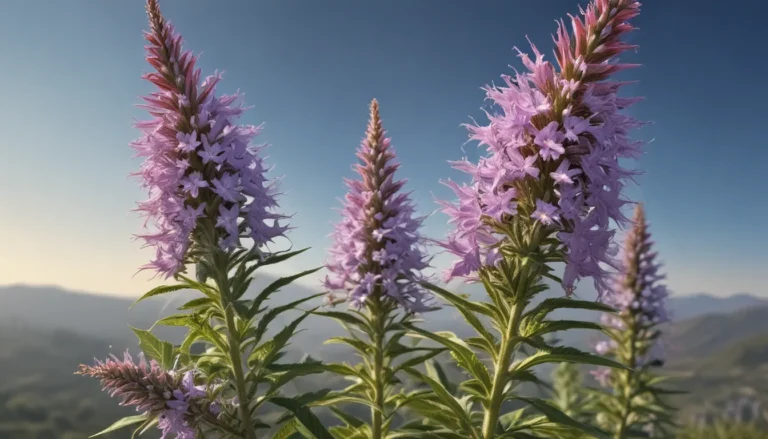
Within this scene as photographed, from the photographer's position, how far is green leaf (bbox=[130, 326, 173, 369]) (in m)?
3.69

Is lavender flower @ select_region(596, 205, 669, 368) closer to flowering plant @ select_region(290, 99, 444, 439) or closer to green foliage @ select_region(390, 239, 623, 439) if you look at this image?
flowering plant @ select_region(290, 99, 444, 439)

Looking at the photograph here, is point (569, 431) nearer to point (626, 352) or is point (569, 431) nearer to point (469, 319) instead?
point (469, 319)

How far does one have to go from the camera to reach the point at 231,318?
363 cm

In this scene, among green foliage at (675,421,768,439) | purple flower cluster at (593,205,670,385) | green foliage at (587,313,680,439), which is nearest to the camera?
green foliage at (587,313,680,439)

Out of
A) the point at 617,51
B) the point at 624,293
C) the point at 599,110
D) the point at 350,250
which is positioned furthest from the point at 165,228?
the point at 624,293

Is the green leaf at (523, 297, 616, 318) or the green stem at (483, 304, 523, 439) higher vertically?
the green leaf at (523, 297, 616, 318)

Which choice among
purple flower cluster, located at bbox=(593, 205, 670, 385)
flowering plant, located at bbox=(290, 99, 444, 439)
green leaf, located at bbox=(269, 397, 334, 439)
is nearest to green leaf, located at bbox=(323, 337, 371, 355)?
flowering plant, located at bbox=(290, 99, 444, 439)

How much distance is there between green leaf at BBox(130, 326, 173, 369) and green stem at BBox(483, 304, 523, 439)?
93.4 inches

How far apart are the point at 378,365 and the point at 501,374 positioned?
1.82 metres

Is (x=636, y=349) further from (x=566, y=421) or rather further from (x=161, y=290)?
(x=161, y=290)

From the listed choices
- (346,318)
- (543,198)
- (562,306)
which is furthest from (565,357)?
(346,318)

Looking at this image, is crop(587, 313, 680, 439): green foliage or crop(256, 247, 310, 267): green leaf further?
crop(587, 313, 680, 439): green foliage

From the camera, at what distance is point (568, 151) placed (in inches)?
125

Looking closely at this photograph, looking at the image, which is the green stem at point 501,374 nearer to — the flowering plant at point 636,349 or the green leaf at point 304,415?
the green leaf at point 304,415
